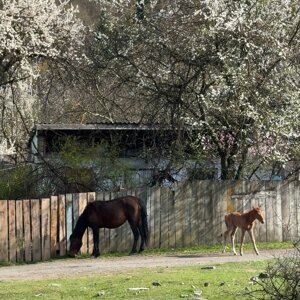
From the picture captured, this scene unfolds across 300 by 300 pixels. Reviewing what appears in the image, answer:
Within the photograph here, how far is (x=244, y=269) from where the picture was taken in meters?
16.8

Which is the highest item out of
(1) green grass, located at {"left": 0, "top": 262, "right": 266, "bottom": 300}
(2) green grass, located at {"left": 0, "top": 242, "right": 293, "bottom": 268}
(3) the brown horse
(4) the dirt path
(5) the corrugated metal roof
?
(5) the corrugated metal roof

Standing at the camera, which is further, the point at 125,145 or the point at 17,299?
the point at 125,145

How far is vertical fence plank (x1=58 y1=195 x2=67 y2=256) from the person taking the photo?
21625 millimetres

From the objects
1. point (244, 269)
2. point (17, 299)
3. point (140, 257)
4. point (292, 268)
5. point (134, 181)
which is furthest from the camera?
point (134, 181)

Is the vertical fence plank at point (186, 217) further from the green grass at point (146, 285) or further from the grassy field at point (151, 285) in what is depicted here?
the green grass at point (146, 285)

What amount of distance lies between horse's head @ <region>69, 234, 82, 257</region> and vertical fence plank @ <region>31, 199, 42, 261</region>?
858mm

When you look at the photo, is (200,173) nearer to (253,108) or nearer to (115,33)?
(253,108)

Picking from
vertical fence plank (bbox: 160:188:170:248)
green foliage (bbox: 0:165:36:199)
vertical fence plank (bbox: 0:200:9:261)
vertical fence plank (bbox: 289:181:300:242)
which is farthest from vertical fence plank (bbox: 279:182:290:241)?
vertical fence plank (bbox: 0:200:9:261)

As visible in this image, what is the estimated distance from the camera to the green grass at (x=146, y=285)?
1300 centimetres

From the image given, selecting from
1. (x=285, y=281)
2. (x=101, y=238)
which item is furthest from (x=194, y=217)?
(x=285, y=281)

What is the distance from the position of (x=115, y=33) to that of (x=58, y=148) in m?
4.50

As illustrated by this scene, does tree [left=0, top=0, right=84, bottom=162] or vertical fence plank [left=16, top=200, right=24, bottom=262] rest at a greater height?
tree [left=0, top=0, right=84, bottom=162]

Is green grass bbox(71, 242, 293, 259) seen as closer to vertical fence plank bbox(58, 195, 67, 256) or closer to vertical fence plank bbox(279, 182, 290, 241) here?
vertical fence plank bbox(58, 195, 67, 256)

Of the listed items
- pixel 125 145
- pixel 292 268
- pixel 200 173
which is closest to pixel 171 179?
pixel 200 173
